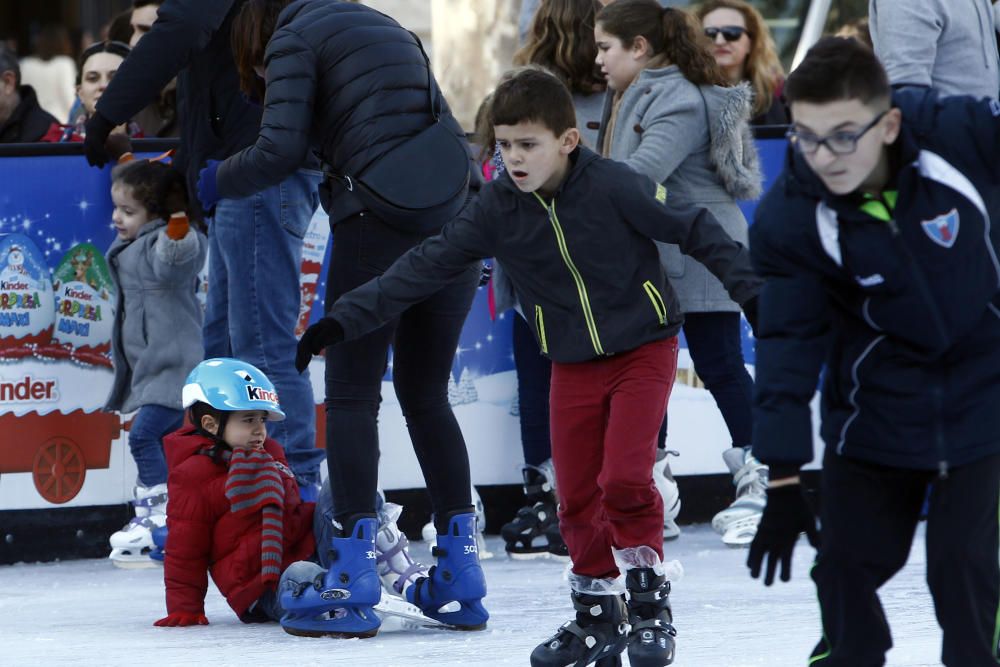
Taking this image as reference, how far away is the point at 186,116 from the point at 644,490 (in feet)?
7.43

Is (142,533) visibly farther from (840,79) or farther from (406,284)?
(840,79)

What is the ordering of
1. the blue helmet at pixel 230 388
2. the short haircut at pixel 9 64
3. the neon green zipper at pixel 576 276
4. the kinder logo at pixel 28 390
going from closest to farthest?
the neon green zipper at pixel 576 276 → the blue helmet at pixel 230 388 → the kinder logo at pixel 28 390 → the short haircut at pixel 9 64

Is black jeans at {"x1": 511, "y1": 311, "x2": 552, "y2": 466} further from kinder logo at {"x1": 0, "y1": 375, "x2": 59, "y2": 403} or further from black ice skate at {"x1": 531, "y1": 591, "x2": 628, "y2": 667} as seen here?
black ice skate at {"x1": 531, "y1": 591, "x2": 628, "y2": 667}

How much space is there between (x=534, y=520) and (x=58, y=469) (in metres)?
1.75

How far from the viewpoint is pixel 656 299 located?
4.31m

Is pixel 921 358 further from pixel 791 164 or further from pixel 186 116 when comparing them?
pixel 186 116

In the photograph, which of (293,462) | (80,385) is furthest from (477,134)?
(80,385)

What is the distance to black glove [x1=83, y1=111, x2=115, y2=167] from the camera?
576 cm

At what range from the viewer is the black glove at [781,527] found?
3166 mm

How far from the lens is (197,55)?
5570mm

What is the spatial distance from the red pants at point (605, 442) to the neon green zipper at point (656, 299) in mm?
76

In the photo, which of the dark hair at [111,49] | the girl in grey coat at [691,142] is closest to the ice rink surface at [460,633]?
the girl in grey coat at [691,142]

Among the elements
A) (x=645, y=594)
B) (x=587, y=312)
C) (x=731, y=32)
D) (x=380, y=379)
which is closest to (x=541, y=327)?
(x=587, y=312)

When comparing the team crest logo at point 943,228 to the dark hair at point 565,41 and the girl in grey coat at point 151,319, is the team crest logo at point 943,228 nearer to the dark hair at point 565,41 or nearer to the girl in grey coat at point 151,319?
the dark hair at point 565,41
